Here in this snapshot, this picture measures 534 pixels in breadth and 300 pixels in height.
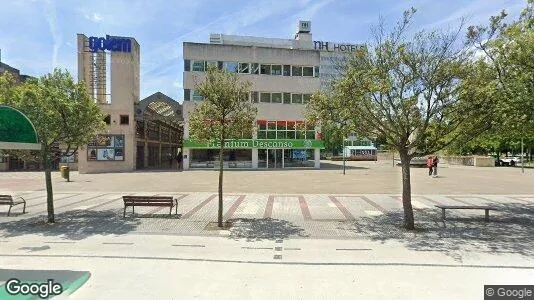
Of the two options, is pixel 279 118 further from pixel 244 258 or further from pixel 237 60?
pixel 244 258

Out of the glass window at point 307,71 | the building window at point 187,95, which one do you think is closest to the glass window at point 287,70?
the glass window at point 307,71

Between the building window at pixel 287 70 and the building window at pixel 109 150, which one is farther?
the building window at pixel 287 70

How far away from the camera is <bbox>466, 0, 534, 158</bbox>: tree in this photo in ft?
30.3

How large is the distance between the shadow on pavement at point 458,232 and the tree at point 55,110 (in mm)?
8624

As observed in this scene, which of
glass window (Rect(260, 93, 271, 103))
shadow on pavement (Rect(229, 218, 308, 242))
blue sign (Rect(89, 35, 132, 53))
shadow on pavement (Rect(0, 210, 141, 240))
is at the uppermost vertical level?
blue sign (Rect(89, 35, 132, 53))

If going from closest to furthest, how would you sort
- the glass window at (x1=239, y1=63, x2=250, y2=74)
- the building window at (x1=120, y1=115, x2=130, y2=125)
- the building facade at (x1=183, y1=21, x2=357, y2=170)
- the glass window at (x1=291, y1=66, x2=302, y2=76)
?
the building window at (x1=120, y1=115, x2=130, y2=125), the building facade at (x1=183, y1=21, x2=357, y2=170), the glass window at (x1=239, y1=63, x2=250, y2=74), the glass window at (x1=291, y1=66, x2=302, y2=76)

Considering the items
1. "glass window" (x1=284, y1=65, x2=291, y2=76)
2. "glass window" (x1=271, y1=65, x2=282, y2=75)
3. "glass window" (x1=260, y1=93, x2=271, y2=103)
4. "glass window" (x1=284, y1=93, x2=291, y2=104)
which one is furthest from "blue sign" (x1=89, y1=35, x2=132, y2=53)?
"glass window" (x1=284, y1=93, x2=291, y2=104)

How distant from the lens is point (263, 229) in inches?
399

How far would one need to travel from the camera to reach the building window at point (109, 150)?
3281cm

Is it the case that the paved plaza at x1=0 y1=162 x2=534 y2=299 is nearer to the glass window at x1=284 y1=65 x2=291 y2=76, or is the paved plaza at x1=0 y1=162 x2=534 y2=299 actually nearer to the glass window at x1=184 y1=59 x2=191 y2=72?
the glass window at x1=184 y1=59 x2=191 y2=72

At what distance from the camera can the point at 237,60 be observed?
36156mm

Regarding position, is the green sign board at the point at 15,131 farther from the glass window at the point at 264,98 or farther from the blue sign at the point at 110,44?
the glass window at the point at 264,98

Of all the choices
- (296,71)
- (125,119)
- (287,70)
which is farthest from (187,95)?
(296,71)

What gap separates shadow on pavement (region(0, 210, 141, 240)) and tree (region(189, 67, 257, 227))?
9.68 ft
